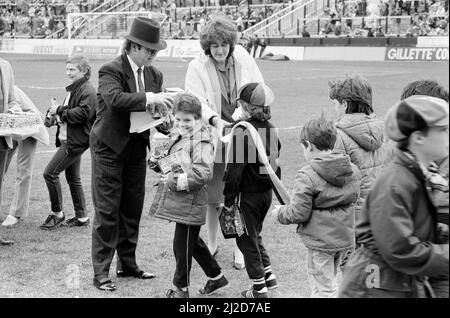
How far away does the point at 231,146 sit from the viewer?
16.7ft

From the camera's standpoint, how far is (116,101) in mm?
5258

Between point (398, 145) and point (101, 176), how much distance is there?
305cm

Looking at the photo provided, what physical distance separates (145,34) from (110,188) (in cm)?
124

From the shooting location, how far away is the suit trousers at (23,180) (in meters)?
7.49

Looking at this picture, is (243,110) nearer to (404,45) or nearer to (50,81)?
(50,81)

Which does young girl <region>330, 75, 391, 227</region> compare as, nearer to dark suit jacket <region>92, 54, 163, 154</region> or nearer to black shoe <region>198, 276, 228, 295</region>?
black shoe <region>198, 276, 228, 295</region>

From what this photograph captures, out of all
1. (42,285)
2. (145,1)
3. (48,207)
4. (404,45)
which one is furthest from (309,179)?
(145,1)

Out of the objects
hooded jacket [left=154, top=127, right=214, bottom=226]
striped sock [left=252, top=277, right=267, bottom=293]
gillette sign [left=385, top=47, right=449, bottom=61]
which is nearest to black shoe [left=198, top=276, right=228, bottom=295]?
striped sock [left=252, top=277, right=267, bottom=293]

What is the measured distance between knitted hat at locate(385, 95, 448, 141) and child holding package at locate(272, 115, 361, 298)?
1.53 metres

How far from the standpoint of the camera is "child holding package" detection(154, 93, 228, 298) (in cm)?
510

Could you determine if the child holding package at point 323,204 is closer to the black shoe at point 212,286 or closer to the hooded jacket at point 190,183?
the hooded jacket at point 190,183

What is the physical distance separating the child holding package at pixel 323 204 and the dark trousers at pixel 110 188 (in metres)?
1.49

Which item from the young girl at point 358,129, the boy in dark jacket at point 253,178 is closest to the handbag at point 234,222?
the boy in dark jacket at point 253,178

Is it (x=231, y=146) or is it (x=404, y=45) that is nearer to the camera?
(x=231, y=146)
